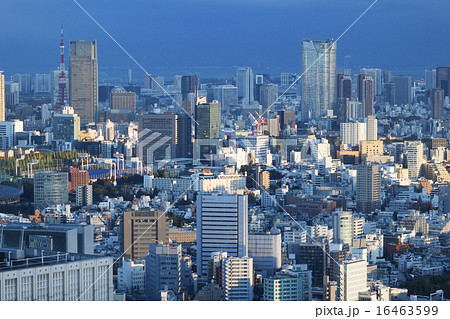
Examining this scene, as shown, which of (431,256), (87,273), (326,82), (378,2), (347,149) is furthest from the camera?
(347,149)

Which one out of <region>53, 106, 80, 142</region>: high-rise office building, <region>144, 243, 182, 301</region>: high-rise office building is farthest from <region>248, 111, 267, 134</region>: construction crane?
<region>144, 243, 182, 301</region>: high-rise office building

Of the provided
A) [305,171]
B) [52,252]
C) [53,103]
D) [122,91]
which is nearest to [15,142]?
[53,103]

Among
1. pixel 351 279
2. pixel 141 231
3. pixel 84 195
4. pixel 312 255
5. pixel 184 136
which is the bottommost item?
pixel 351 279

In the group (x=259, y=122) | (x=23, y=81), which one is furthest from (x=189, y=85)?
(x=23, y=81)

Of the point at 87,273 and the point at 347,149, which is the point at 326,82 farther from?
the point at 87,273

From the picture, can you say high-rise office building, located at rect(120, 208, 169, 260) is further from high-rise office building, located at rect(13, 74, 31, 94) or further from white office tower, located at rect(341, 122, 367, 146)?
white office tower, located at rect(341, 122, 367, 146)

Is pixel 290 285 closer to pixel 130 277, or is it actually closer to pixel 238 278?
pixel 238 278

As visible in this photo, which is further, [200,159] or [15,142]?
[15,142]
